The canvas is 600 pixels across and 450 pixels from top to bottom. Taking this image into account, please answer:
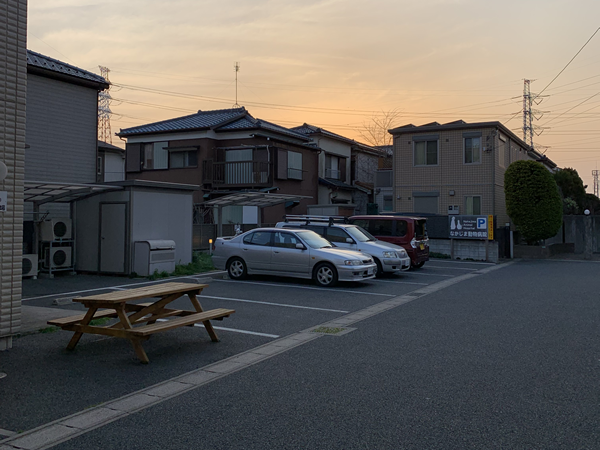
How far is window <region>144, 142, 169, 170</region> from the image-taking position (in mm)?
32438

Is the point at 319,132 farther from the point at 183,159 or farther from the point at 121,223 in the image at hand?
the point at 121,223

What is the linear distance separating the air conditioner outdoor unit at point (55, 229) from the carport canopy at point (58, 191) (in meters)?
0.57

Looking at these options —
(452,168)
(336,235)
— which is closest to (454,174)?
(452,168)

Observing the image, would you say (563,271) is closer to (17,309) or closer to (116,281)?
(116,281)

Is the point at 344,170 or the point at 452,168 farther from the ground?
the point at 344,170

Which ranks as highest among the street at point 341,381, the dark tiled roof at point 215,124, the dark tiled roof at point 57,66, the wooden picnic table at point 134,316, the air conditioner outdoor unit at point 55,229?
the dark tiled roof at point 215,124

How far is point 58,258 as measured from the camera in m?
15.0

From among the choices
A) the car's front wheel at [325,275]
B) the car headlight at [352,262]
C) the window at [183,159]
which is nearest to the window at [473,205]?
the window at [183,159]

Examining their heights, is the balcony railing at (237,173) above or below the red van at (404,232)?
above

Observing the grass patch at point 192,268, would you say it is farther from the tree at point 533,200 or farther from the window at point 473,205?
the window at point 473,205

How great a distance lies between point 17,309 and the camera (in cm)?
702

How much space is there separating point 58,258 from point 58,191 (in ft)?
6.26

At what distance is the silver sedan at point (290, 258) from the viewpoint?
13609 millimetres

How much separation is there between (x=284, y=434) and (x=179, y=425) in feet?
2.92
